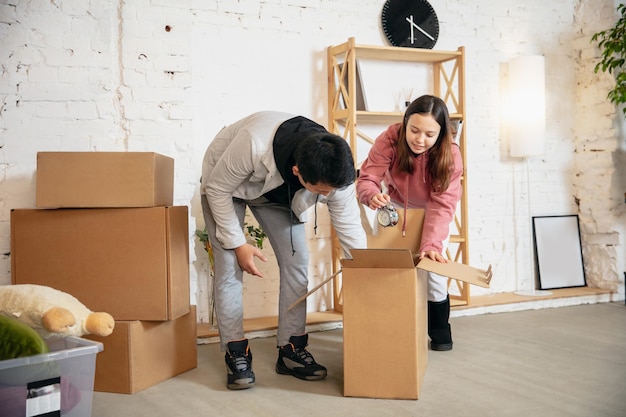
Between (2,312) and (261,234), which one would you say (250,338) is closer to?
(261,234)

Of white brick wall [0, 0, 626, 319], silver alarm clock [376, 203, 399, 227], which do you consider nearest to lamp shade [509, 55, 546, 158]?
white brick wall [0, 0, 626, 319]

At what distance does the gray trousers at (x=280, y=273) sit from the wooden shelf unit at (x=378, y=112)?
3.11ft

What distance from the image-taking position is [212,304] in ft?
9.84

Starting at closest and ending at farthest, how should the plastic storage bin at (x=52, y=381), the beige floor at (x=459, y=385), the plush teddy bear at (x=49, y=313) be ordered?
1. the plastic storage bin at (x=52, y=381)
2. the plush teddy bear at (x=49, y=313)
3. the beige floor at (x=459, y=385)

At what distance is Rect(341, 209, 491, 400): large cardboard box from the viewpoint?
2023 millimetres

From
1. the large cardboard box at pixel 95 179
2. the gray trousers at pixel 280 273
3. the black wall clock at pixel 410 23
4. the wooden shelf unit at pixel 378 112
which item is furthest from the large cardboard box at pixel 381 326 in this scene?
the black wall clock at pixel 410 23

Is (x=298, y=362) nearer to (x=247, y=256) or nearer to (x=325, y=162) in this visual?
(x=247, y=256)

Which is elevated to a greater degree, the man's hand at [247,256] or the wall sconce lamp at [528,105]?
the wall sconce lamp at [528,105]

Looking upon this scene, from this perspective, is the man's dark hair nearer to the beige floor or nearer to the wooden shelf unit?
the beige floor

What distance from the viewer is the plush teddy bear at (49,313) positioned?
1673 millimetres

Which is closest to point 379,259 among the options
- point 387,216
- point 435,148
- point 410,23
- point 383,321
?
point 383,321

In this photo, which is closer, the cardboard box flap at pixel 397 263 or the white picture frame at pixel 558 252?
Result: the cardboard box flap at pixel 397 263

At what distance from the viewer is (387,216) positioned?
8.02 feet

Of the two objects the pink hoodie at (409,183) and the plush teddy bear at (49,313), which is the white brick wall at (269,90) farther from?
the plush teddy bear at (49,313)
